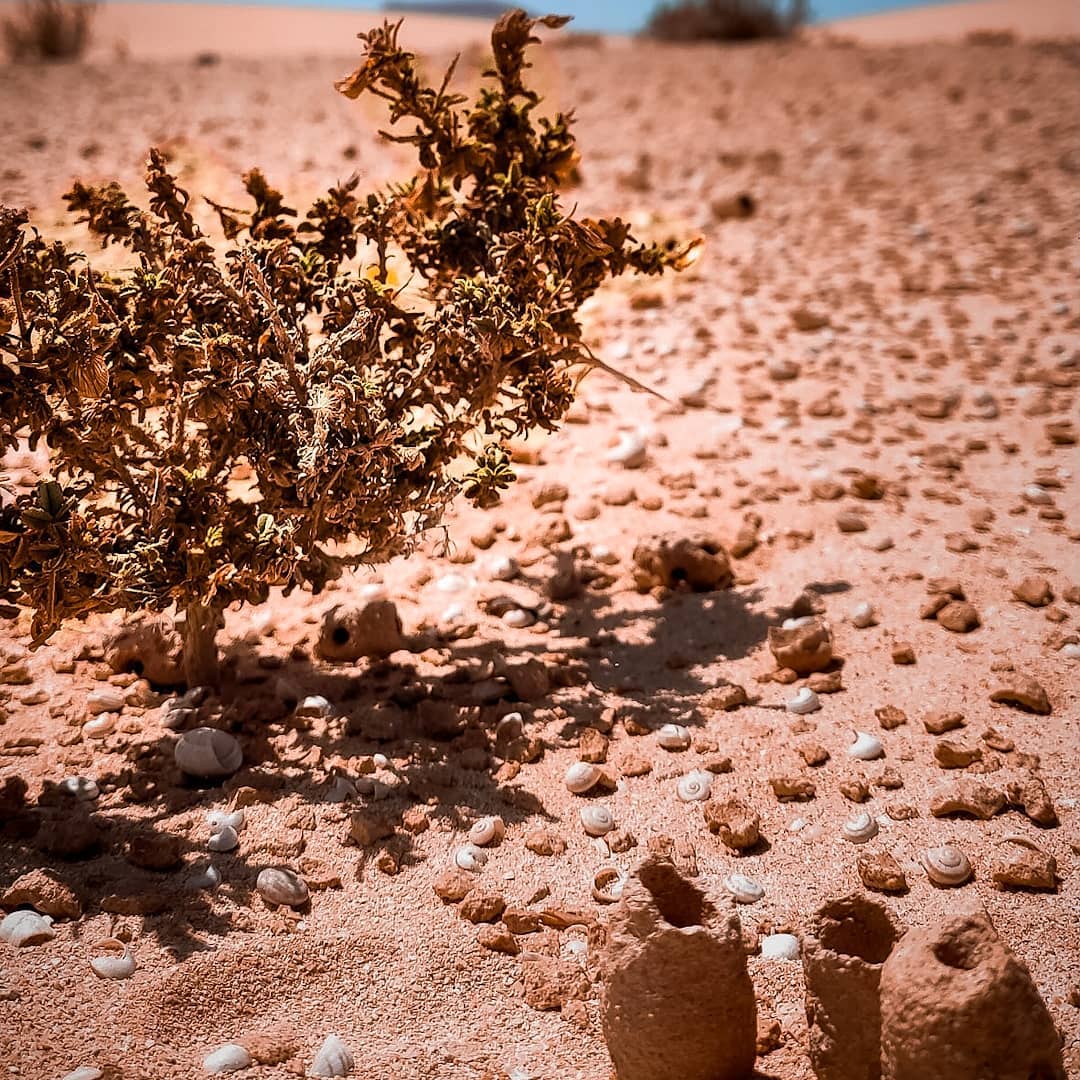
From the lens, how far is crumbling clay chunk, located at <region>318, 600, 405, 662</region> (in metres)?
3.14

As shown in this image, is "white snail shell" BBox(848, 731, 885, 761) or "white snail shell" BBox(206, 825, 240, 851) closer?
"white snail shell" BBox(206, 825, 240, 851)

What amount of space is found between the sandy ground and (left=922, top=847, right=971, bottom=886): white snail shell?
0.03 meters

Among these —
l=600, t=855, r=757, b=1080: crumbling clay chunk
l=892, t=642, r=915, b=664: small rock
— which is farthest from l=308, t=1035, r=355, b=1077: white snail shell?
l=892, t=642, r=915, b=664: small rock

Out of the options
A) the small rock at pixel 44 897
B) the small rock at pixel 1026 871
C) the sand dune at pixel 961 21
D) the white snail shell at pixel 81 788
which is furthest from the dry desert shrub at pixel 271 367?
the sand dune at pixel 961 21

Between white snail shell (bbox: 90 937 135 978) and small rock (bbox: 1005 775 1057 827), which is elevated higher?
small rock (bbox: 1005 775 1057 827)

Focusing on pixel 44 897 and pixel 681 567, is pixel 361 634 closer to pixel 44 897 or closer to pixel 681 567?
pixel 681 567

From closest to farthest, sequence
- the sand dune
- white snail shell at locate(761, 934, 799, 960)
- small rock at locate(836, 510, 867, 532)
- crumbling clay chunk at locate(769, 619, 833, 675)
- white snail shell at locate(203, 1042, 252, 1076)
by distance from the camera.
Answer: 1. white snail shell at locate(203, 1042, 252, 1076)
2. white snail shell at locate(761, 934, 799, 960)
3. crumbling clay chunk at locate(769, 619, 833, 675)
4. small rock at locate(836, 510, 867, 532)
5. the sand dune

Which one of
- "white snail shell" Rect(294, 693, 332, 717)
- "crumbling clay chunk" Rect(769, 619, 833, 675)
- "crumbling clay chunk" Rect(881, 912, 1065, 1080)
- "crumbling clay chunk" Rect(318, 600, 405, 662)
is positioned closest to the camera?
"crumbling clay chunk" Rect(881, 912, 1065, 1080)

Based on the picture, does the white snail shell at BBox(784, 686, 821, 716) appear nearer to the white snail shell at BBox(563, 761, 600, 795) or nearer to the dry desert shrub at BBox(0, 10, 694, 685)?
the white snail shell at BBox(563, 761, 600, 795)

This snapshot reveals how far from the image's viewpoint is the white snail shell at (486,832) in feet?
8.22

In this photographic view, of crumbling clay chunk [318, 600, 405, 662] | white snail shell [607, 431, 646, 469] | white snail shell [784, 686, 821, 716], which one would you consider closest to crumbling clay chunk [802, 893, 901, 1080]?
white snail shell [784, 686, 821, 716]

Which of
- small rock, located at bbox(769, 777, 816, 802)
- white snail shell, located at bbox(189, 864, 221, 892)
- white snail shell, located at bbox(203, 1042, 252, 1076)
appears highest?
small rock, located at bbox(769, 777, 816, 802)

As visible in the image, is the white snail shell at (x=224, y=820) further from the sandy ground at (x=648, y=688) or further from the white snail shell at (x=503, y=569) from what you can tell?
the white snail shell at (x=503, y=569)

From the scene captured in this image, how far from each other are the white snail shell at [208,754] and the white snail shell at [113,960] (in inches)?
20.0
